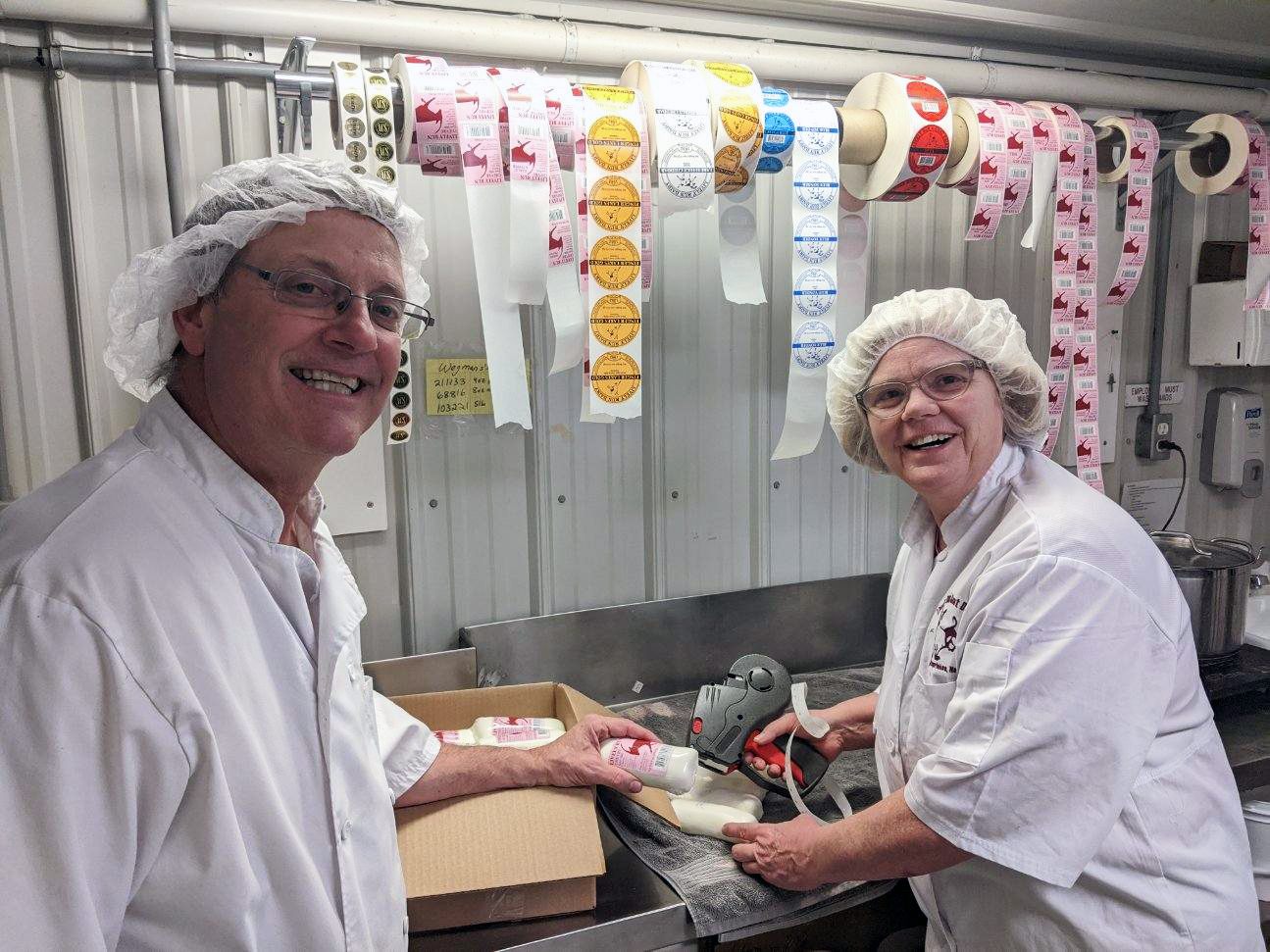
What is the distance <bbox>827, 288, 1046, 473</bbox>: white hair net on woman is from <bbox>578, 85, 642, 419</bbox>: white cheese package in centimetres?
38

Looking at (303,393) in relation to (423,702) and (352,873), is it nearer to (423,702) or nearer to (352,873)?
(352,873)

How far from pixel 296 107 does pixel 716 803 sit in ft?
4.80

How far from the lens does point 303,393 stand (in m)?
0.96

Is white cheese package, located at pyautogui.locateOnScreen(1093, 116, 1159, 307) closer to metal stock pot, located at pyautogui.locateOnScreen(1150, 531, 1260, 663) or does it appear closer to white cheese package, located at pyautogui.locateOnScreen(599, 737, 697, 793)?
metal stock pot, located at pyautogui.locateOnScreen(1150, 531, 1260, 663)

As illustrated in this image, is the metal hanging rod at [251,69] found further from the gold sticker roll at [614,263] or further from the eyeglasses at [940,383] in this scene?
the eyeglasses at [940,383]

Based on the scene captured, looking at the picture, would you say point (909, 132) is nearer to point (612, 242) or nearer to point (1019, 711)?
point (612, 242)

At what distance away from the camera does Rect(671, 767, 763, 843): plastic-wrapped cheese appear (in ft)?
4.83

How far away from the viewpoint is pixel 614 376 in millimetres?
1539

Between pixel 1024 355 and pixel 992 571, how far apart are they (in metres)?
0.36

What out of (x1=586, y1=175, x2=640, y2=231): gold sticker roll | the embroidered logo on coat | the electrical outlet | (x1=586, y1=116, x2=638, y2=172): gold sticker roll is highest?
(x1=586, y1=116, x2=638, y2=172): gold sticker roll

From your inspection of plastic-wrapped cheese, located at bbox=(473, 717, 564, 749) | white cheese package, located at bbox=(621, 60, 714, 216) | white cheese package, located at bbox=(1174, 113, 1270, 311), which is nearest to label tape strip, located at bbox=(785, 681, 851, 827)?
plastic-wrapped cheese, located at bbox=(473, 717, 564, 749)

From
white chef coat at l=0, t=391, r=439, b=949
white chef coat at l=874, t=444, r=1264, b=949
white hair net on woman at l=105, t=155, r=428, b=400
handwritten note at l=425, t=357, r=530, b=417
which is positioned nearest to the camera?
white chef coat at l=0, t=391, r=439, b=949

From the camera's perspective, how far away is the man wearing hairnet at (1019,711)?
1.16 m

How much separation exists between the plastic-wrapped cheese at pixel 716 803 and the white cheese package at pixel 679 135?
1.04 metres
